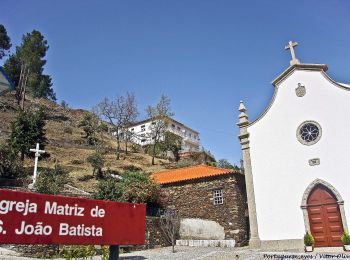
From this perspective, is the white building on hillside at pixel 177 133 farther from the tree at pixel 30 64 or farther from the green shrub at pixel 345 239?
the green shrub at pixel 345 239

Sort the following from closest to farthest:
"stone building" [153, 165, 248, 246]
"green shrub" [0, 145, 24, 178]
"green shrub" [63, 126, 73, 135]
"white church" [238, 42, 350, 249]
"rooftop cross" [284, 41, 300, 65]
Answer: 1. "white church" [238, 42, 350, 249]
2. "rooftop cross" [284, 41, 300, 65]
3. "stone building" [153, 165, 248, 246]
4. "green shrub" [0, 145, 24, 178]
5. "green shrub" [63, 126, 73, 135]

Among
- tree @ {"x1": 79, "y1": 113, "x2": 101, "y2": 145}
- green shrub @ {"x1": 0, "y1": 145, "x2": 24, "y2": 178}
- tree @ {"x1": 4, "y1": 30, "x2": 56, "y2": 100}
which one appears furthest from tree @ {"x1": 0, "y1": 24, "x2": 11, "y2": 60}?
green shrub @ {"x1": 0, "y1": 145, "x2": 24, "y2": 178}

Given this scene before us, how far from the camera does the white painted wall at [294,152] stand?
17.6m

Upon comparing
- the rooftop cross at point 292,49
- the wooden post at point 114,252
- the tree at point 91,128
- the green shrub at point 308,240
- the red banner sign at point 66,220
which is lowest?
the green shrub at point 308,240

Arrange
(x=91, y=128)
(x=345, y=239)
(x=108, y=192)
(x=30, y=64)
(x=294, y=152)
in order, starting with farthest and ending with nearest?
(x=30, y=64) < (x=91, y=128) < (x=108, y=192) < (x=294, y=152) < (x=345, y=239)

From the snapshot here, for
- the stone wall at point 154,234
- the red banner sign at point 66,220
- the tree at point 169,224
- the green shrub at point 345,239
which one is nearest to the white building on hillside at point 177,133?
the tree at point 169,224

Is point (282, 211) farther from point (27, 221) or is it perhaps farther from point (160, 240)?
point (27, 221)

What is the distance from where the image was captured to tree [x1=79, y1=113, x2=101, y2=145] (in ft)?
170

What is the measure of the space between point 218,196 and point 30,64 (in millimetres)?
53757

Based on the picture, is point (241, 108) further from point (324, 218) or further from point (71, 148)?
point (71, 148)

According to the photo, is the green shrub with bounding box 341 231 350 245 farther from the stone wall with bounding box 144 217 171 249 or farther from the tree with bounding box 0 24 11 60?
the tree with bounding box 0 24 11 60

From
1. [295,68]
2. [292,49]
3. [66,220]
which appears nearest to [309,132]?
[295,68]

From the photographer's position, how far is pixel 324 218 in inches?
690

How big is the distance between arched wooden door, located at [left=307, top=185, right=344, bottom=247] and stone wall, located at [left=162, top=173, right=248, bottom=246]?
514cm
